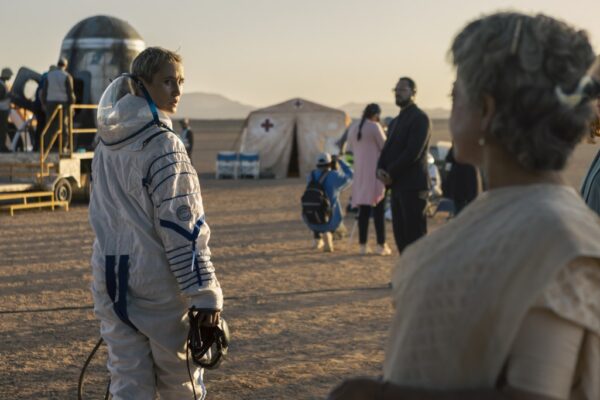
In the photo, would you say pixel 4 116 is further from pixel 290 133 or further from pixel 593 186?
pixel 593 186

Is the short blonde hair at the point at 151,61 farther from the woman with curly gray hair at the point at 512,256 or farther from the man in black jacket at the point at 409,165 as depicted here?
the man in black jacket at the point at 409,165

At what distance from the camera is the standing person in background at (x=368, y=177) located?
11570 millimetres

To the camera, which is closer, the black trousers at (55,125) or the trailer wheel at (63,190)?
the trailer wheel at (63,190)

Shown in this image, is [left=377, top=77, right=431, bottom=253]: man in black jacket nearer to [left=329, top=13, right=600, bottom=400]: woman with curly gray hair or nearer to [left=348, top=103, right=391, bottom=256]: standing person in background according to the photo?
[left=348, top=103, right=391, bottom=256]: standing person in background

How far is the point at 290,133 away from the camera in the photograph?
28.0 m

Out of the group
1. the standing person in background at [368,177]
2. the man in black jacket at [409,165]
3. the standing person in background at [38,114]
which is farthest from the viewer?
the standing person in background at [38,114]

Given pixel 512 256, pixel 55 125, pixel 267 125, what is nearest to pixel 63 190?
pixel 55 125

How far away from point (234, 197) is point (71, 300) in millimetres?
12386

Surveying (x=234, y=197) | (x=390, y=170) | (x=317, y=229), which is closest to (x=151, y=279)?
(x=390, y=170)

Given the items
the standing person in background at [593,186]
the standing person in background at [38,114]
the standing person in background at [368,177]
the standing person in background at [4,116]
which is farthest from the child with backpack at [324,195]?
the standing person in background at [4,116]

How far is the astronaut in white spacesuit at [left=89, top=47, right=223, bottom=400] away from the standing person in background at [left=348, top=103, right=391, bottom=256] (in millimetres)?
7776

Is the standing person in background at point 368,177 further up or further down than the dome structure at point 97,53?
further down

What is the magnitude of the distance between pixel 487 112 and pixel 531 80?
0.10 metres

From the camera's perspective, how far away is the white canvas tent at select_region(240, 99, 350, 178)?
27.8 m
